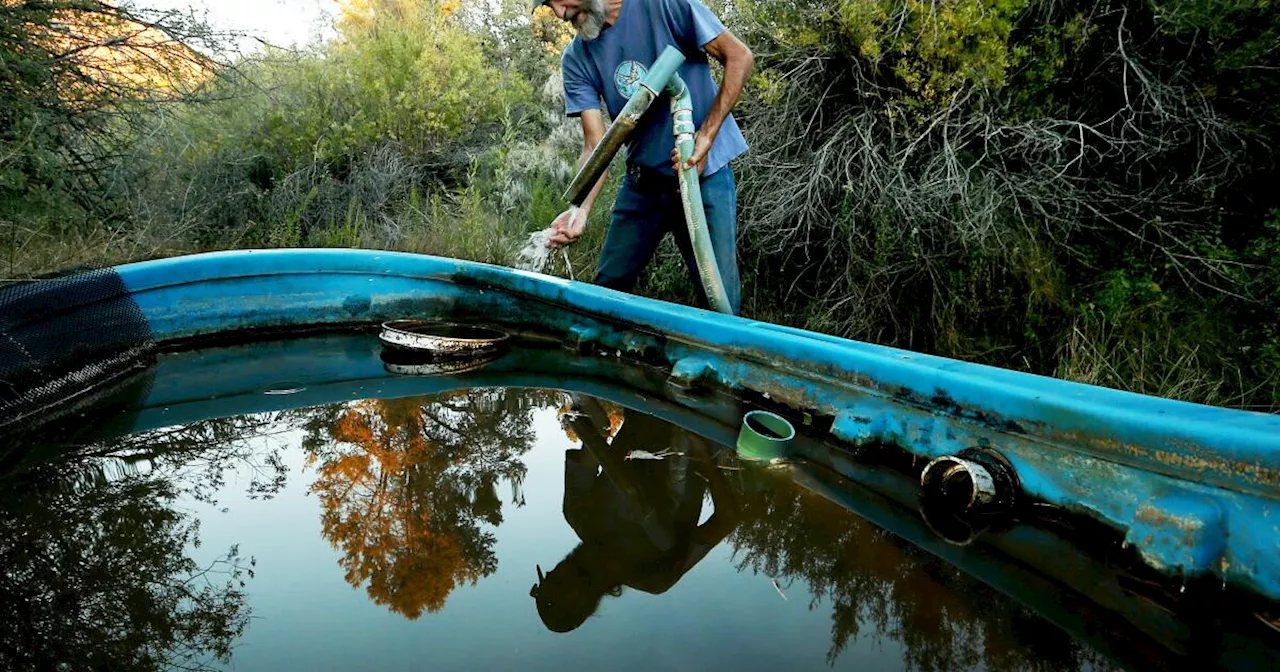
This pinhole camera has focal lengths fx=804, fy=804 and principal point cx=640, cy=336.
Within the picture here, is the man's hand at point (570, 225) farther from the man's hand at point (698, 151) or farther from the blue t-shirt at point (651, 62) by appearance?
the man's hand at point (698, 151)

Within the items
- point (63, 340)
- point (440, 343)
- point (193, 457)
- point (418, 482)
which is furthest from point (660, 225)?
point (63, 340)

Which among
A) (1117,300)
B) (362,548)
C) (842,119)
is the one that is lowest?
(1117,300)

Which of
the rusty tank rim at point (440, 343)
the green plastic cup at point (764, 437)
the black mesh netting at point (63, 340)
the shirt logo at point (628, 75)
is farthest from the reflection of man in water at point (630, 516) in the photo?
the black mesh netting at point (63, 340)

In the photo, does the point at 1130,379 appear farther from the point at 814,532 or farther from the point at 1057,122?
the point at 814,532

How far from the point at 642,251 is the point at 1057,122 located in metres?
1.74

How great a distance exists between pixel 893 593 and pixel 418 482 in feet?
4.01

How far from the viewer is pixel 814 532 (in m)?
1.84

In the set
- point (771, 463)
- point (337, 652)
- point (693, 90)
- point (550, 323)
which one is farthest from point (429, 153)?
point (337, 652)

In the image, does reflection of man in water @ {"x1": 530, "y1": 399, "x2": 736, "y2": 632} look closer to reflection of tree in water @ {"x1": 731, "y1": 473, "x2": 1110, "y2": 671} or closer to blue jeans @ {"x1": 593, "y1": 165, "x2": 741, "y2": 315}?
reflection of tree in water @ {"x1": 731, "y1": 473, "x2": 1110, "y2": 671}

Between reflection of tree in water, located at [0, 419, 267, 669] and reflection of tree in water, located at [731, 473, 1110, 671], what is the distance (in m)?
1.09

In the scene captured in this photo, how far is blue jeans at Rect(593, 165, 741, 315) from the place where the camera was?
9.80ft

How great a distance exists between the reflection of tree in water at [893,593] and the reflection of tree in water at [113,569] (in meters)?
1.09

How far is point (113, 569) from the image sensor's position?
168 cm

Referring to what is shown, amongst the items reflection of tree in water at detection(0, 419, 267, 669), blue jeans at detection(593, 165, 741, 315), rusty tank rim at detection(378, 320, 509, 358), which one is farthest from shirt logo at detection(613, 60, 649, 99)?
reflection of tree in water at detection(0, 419, 267, 669)
